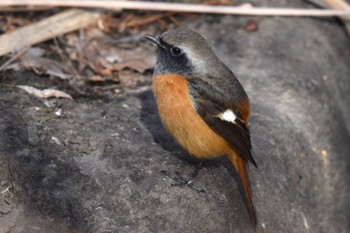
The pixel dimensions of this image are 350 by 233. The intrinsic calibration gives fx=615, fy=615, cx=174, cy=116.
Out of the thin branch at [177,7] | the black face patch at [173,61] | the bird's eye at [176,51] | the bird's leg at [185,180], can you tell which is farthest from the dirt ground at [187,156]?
the bird's eye at [176,51]

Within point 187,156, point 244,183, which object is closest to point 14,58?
point 187,156

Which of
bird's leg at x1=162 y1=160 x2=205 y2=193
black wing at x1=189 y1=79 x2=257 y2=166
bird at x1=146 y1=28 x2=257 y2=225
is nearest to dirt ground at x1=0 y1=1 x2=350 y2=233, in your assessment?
bird's leg at x1=162 y1=160 x2=205 y2=193

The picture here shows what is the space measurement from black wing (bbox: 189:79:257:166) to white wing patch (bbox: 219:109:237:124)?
2cm

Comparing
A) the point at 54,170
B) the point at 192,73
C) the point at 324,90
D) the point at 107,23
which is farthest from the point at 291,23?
the point at 54,170

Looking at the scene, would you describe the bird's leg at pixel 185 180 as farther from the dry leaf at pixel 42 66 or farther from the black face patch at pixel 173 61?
the dry leaf at pixel 42 66

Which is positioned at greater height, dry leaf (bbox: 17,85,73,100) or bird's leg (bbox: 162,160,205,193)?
bird's leg (bbox: 162,160,205,193)

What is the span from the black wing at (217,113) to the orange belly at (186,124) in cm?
4

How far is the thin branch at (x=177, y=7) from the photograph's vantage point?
250 inches

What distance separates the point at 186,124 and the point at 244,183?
0.63 meters

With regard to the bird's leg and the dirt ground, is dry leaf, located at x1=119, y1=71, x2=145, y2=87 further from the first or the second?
the bird's leg

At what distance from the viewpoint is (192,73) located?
16.1 ft

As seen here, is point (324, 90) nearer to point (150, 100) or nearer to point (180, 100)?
point (150, 100)

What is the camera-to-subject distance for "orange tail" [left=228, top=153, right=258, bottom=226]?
464 centimetres

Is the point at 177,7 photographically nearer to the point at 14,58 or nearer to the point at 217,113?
the point at 14,58
